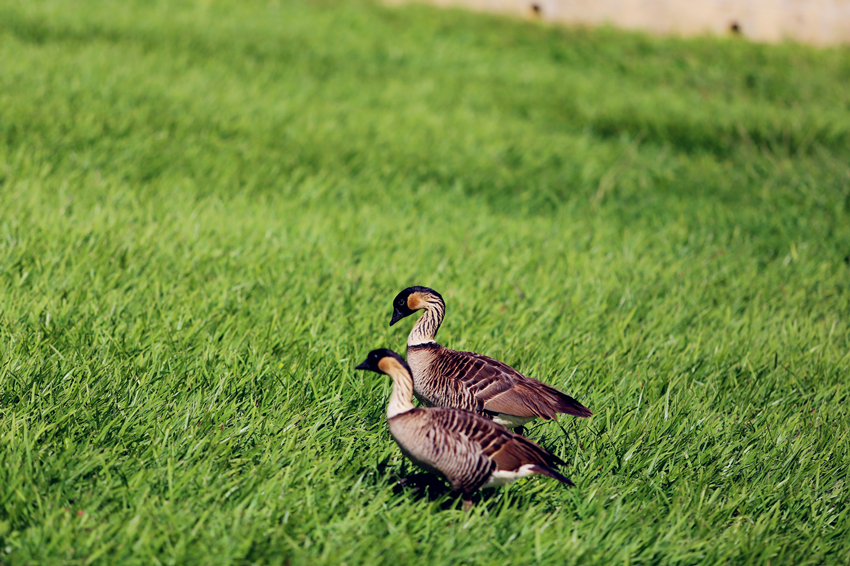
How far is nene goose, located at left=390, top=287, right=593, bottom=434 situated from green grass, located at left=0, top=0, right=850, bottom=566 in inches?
12.6

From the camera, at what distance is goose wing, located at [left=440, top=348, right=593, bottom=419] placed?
9.23 ft

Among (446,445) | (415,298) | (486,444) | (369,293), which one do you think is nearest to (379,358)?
(446,445)

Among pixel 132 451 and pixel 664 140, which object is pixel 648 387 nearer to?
pixel 132 451

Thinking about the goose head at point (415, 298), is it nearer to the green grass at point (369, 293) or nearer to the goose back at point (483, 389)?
the goose back at point (483, 389)

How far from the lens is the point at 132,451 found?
2770 millimetres

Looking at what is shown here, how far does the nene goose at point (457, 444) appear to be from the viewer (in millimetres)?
2418

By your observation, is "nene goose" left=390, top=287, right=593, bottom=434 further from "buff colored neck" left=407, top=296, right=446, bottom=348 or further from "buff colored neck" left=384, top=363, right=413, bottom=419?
"buff colored neck" left=384, top=363, right=413, bottom=419

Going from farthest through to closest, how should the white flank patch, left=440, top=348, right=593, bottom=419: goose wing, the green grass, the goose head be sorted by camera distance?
the goose head → left=440, top=348, right=593, bottom=419: goose wing → the green grass → the white flank patch

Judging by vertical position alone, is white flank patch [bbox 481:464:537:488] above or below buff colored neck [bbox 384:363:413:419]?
below

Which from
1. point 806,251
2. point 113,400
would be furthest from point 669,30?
point 113,400

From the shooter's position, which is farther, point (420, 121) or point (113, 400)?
point (420, 121)

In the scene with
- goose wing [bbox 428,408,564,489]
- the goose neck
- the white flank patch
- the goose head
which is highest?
the goose head

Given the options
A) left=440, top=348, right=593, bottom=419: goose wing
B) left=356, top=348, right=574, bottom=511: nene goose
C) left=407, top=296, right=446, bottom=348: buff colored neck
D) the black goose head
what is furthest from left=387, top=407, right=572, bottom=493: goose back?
left=407, top=296, right=446, bottom=348: buff colored neck

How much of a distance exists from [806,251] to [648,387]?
3.54 metres
